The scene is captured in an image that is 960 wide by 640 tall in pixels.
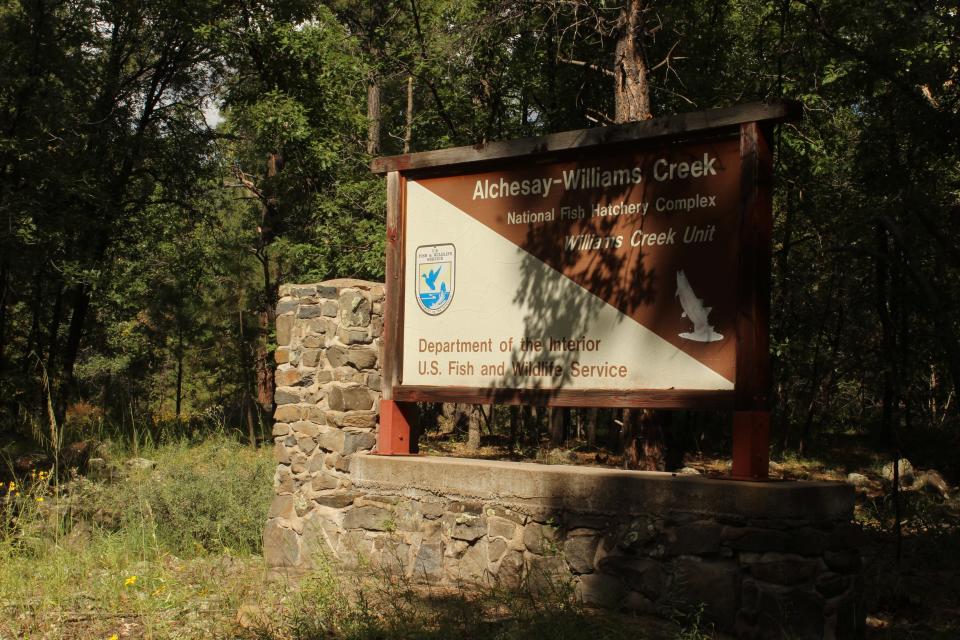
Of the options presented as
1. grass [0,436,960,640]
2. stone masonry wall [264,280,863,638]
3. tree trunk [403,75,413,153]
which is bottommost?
Answer: grass [0,436,960,640]

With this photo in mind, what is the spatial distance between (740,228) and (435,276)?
2365 millimetres

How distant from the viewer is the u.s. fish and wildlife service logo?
22.1ft

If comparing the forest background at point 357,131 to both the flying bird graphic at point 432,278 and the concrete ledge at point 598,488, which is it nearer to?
the flying bird graphic at point 432,278

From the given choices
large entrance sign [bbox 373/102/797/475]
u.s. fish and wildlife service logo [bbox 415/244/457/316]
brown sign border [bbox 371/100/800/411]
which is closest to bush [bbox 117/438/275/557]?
large entrance sign [bbox 373/102/797/475]

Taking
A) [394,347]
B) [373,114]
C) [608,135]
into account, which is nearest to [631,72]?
[608,135]

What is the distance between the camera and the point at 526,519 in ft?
19.6

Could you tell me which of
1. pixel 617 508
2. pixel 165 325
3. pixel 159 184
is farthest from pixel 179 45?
pixel 617 508

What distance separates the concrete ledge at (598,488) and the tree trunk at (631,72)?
19.7 ft

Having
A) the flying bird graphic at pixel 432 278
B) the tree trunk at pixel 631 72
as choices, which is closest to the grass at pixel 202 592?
the flying bird graphic at pixel 432 278

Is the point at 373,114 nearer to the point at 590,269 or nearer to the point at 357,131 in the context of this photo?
the point at 357,131

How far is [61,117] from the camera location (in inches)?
571

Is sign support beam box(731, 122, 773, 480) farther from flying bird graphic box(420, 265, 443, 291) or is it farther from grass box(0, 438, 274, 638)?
grass box(0, 438, 274, 638)

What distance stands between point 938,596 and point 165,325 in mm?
25686

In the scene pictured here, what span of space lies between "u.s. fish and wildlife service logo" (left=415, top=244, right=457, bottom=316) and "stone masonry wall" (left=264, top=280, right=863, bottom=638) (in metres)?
0.61
